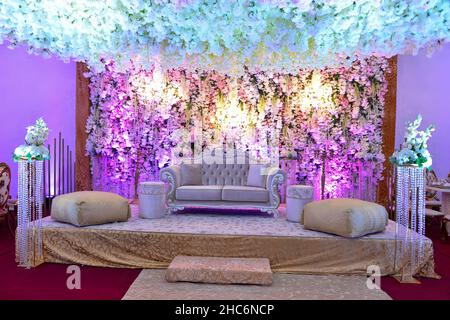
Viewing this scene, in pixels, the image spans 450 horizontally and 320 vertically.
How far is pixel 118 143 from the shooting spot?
307 inches

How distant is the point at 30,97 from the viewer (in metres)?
7.44

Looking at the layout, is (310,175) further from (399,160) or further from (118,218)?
(118,218)

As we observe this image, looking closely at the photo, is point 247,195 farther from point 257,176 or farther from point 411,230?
point 411,230

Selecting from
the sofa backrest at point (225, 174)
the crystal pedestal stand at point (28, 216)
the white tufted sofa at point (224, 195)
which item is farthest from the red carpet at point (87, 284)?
the sofa backrest at point (225, 174)

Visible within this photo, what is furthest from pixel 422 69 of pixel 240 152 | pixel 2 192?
pixel 2 192

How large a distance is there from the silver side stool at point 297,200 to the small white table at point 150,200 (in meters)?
1.77

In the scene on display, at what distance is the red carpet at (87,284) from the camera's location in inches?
138

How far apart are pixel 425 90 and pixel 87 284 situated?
7205 millimetres

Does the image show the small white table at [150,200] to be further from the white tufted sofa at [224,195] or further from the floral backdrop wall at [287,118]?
the floral backdrop wall at [287,118]

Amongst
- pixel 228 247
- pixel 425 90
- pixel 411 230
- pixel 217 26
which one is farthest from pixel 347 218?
pixel 425 90

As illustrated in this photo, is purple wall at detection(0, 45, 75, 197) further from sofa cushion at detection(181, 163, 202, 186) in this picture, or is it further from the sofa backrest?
the sofa backrest

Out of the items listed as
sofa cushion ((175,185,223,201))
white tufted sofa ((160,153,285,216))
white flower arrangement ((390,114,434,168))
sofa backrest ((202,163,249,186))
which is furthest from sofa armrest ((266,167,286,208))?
white flower arrangement ((390,114,434,168))

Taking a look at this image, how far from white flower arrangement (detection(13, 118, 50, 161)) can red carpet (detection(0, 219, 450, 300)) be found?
121 cm

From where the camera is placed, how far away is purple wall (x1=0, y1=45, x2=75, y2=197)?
7.21 meters
